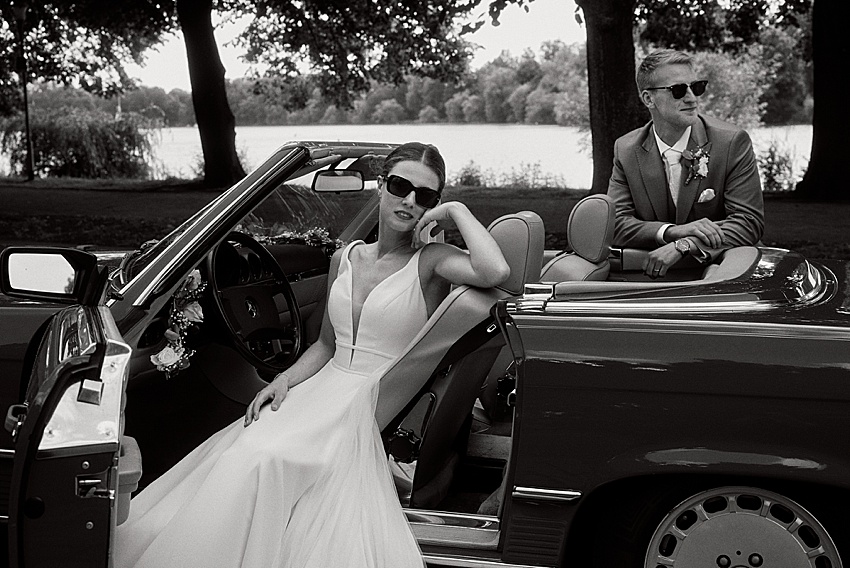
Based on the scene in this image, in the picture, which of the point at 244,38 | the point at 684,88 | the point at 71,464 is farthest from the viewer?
the point at 244,38

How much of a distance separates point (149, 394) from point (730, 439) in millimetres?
2134

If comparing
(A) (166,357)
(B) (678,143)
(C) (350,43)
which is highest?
(C) (350,43)

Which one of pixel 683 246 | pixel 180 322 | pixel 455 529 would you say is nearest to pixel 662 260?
pixel 683 246

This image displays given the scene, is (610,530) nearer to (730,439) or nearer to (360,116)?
(730,439)

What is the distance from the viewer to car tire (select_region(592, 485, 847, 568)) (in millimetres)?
2723

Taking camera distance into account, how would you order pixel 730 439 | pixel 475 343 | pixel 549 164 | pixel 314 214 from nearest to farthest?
pixel 730 439, pixel 475 343, pixel 314 214, pixel 549 164

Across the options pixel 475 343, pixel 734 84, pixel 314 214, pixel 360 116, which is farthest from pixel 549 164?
pixel 475 343

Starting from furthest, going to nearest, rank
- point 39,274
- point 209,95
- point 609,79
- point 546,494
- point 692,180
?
point 209,95 < point 609,79 < point 692,180 < point 39,274 < point 546,494

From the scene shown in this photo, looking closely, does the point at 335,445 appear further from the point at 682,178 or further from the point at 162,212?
the point at 162,212

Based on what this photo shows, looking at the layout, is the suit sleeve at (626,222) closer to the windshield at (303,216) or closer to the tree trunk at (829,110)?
the windshield at (303,216)

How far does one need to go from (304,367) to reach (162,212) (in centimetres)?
1371

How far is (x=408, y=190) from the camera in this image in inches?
133

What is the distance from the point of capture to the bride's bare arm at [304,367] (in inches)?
135

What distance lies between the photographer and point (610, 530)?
289cm
